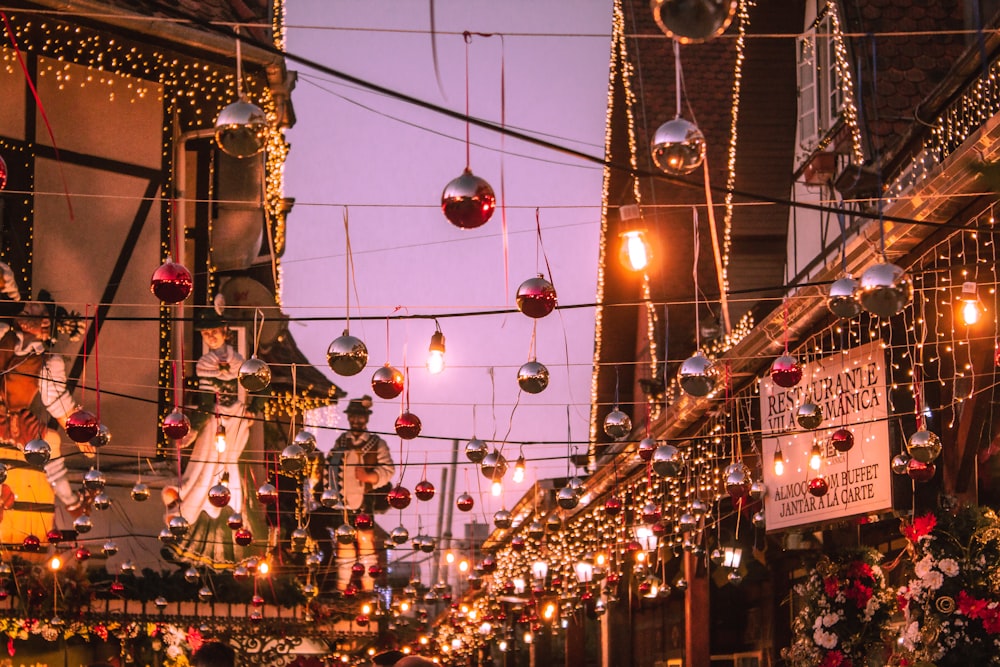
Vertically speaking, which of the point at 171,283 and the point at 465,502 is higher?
the point at 465,502

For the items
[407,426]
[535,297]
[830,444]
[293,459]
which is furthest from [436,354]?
[830,444]

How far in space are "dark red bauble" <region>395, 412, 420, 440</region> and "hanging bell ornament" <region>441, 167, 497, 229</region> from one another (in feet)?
18.4

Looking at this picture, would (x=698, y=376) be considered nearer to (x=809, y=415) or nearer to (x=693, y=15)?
(x=809, y=415)

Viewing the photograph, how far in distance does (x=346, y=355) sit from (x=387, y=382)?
4.34 feet

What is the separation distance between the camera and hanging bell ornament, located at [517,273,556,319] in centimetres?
897

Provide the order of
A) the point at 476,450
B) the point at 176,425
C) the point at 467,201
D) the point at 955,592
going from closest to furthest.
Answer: the point at 467,201 < the point at 955,592 < the point at 176,425 < the point at 476,450

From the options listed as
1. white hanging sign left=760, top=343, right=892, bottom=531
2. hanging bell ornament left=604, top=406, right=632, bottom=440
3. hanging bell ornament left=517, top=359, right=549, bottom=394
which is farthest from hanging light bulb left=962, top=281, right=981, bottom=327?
hanging bell ornament left=604, top=406, right=632, bottom=440

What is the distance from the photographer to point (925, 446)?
1005cm

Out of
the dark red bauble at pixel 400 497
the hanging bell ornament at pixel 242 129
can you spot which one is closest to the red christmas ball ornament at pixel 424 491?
the dark red bauble at pixel 400 497

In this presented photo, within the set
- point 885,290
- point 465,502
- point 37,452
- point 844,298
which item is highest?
point 465,502

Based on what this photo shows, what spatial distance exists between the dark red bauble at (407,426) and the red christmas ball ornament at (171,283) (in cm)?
388

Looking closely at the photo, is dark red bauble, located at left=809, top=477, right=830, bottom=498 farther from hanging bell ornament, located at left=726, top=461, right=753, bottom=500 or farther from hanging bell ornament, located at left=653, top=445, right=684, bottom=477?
hanging bell ornament, located at left=653, top=445, right=684, bottom=477

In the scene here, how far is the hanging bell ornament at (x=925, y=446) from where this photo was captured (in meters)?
10.1

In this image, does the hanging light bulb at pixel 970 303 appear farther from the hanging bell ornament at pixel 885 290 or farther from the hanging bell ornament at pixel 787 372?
the hanging bell ornament at pixel 885 290
